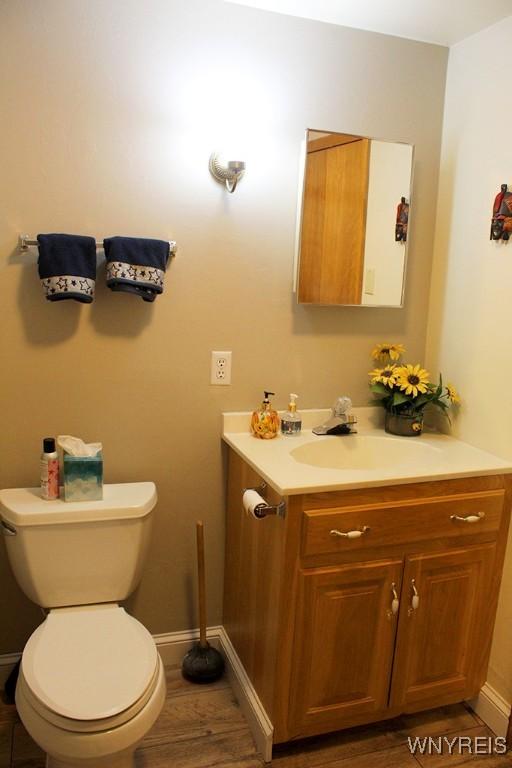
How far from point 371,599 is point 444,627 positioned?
31 centimetres

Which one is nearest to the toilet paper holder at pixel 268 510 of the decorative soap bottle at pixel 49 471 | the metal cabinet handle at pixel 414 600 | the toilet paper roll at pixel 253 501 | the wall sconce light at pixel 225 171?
the toilet paper roll at pixel 253 501

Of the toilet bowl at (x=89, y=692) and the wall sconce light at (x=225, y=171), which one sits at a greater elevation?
the wall sconce light at (x=225, y=171)

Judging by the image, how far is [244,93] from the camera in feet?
5.99

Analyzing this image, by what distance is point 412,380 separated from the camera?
6.61 feet

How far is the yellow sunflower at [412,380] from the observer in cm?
199

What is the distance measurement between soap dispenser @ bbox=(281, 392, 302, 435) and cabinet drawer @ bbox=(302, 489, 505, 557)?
19.0 inches

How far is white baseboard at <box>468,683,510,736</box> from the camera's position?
5.90 feet

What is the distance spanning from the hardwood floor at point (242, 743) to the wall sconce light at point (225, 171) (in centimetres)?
174

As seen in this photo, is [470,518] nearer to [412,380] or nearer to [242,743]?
[412,380]

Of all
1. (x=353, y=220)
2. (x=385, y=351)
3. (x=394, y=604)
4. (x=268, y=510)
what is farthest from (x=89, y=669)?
(x=353, y=220)

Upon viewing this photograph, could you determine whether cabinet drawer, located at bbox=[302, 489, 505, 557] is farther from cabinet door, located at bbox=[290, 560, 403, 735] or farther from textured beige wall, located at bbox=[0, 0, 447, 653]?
textured beige wall, located at bbox=[0, 0, 447, 653]

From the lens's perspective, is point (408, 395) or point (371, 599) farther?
point (408, 395)

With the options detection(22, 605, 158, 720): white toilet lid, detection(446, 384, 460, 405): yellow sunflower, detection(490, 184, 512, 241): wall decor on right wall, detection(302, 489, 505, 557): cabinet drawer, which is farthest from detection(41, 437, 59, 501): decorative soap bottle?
detection(490, 184, 512, 241): wall decor on right wall

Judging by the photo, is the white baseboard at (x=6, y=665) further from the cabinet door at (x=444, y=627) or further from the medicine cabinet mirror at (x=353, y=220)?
the medicine cabinet mirror at (x=353, y=220)
